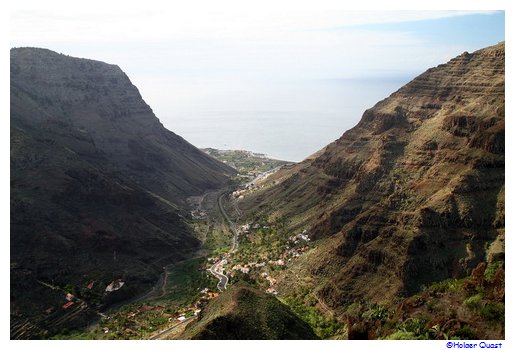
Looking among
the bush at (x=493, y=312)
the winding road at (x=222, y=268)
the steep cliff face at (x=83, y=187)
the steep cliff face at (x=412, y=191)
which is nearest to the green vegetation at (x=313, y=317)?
the steep cliff face at (x=412, y=191)

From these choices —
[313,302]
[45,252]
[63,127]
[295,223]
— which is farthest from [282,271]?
[63,127]

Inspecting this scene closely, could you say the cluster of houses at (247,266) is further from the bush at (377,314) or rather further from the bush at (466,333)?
the bush at (466,333)

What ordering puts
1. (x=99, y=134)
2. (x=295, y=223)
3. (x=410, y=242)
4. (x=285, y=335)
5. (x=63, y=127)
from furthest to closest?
(x=99, y=134) → (x=63, y=127) → (x=295, y=223) → (x=410, y=242) → (x=285, y=335)

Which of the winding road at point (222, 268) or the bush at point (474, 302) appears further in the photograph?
the winding road at point (222, 268)

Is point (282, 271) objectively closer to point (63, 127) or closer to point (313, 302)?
point (313, 302)

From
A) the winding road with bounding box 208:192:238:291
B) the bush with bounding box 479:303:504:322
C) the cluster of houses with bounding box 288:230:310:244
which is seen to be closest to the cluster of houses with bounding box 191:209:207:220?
the winding road with bounding box 208:192:238:291

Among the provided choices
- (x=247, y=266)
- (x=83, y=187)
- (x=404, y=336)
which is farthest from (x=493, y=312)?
(x=83, y=187)

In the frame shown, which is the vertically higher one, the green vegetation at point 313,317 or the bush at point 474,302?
the bush at point 474,302

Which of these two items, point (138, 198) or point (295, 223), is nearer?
point (295, 223)
